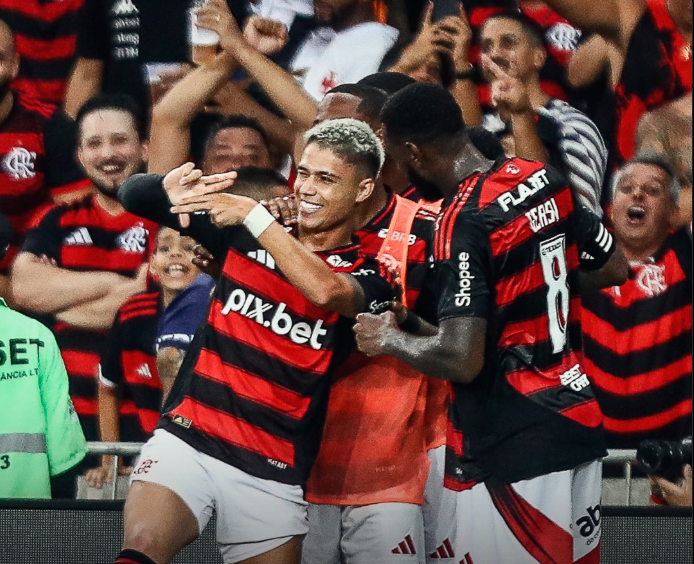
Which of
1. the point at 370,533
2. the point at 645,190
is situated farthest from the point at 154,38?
the point at 370,533

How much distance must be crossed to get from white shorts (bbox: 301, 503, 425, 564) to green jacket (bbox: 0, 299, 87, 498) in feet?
3.34

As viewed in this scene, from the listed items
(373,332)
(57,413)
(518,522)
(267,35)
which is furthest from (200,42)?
(518,522)

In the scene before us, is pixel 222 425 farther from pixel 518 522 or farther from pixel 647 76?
pixel 647 76

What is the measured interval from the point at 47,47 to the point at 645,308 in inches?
114

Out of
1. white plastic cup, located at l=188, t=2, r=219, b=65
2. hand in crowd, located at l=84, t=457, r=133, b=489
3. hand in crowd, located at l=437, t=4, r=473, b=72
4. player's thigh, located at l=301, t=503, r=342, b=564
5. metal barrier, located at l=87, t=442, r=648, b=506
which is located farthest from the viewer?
white plastic cup, located at l=188, t=2, r=219, b=65

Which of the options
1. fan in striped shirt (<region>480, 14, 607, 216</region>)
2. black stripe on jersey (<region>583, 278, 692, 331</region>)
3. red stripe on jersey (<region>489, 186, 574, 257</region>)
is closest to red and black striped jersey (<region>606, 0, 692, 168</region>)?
fan in striped shirt (<region>480, 14, 607, 216</region>)

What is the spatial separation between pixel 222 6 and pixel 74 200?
3.51 ft

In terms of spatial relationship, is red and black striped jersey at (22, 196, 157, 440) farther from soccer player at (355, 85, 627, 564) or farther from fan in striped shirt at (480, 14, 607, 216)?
soccer player at (355, 85, 627, 564)

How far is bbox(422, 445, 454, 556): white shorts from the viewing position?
4.21 meters

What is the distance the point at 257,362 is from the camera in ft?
12.2

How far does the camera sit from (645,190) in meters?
5.20

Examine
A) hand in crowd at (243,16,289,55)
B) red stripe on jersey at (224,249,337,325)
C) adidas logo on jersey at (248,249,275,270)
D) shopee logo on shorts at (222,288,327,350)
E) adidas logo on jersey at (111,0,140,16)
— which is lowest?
shopee logo on shorts at (222,288,327,350)

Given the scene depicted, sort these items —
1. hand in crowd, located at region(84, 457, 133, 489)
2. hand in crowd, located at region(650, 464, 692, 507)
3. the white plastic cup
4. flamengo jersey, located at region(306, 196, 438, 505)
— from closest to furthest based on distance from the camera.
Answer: flamengo jersey, located at region(306, 196, 438, 505) → hand in crowd, located at region(650, 464, 692, 507) → hand in crowd, located at region(84, 457, 133, 489) → the white plastic cup

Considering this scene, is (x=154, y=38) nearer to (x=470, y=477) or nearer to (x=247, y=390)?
(x=247, y=390)
